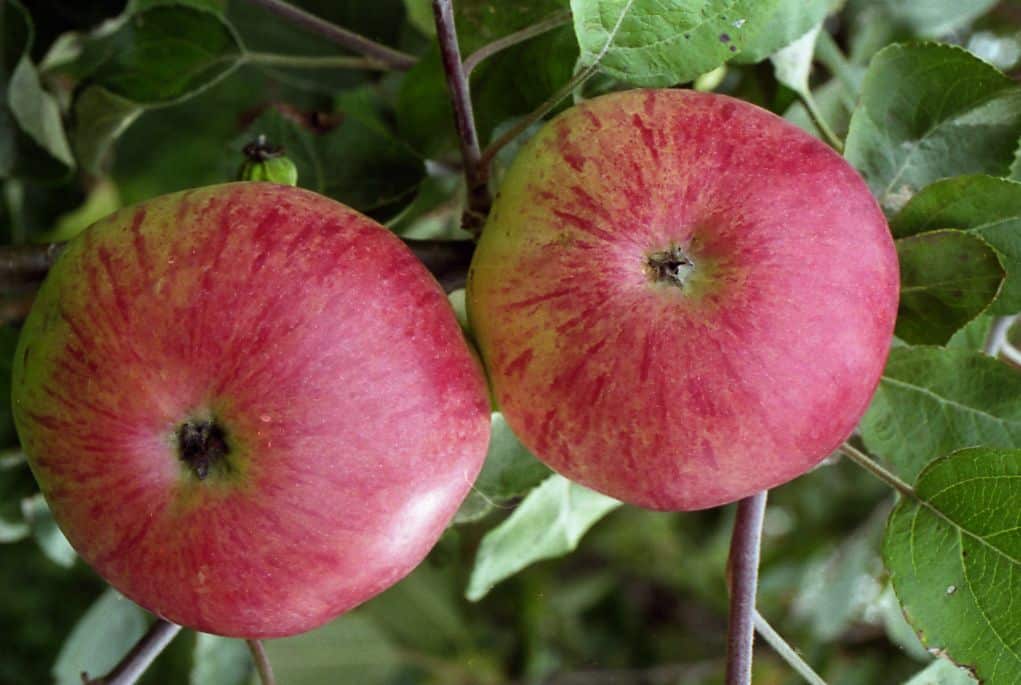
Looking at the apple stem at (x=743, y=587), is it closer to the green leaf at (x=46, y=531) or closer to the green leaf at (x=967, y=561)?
the green leaf at (x=967, y=561)

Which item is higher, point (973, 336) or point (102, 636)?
point (973, 336)

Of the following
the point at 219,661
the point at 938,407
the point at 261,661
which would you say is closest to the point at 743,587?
the point at 938,407

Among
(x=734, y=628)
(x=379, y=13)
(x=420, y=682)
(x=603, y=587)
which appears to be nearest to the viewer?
(x=734, y=628)

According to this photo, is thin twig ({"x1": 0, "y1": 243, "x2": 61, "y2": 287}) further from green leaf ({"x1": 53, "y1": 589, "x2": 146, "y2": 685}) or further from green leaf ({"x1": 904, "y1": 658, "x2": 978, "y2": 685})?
green leaf ({"x1": 904, "y1": 658, "x2": 978, "y2": 685})

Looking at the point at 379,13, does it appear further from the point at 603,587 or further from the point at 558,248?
the point at 603,587

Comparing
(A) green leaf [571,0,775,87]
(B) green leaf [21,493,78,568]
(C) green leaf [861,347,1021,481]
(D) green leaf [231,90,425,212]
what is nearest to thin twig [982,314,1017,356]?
(C) green leaf [861,347,1021,481]

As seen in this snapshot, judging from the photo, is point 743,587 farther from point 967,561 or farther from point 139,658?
point 139,658

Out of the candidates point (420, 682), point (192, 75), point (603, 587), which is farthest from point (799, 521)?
point (192, 75)
